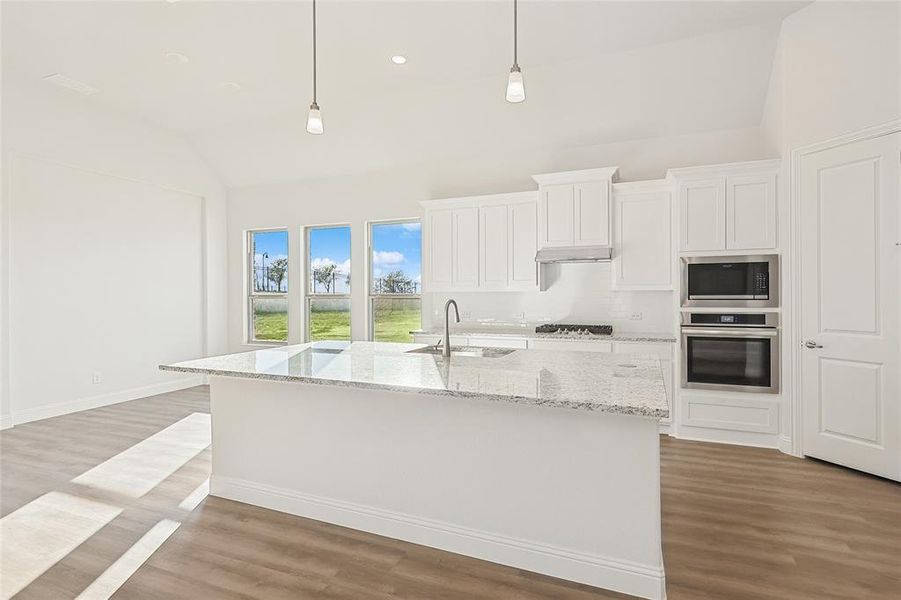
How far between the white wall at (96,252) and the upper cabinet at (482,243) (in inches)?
138

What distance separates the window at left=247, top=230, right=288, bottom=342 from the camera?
7.21 m

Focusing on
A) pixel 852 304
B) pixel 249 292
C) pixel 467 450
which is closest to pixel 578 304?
pixel 852 304

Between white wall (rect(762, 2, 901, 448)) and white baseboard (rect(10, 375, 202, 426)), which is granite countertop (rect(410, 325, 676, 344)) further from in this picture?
white baseboard (rect(10, 375, 202, 426))

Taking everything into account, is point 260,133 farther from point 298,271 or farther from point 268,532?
point 268,532

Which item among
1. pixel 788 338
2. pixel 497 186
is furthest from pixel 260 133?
pixel 788 338

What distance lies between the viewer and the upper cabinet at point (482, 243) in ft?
17.3

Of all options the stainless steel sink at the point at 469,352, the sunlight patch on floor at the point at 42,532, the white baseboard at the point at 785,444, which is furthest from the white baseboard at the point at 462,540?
the white baseboard at the point at 785,444

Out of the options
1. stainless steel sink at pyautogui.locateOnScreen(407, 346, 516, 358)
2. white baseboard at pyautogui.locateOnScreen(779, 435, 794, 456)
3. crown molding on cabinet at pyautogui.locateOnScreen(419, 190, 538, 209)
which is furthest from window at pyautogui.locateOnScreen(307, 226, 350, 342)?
white baseboard at pyautogui.locateOnScreen(779, 435, 794, 456)

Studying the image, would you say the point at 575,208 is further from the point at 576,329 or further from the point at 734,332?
the point at 734,332

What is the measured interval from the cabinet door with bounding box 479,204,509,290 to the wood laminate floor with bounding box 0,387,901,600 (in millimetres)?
2427

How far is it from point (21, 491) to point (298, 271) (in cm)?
414

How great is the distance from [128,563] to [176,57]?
4.02 m

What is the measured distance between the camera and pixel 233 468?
10.4ft

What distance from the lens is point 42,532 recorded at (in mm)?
2754
